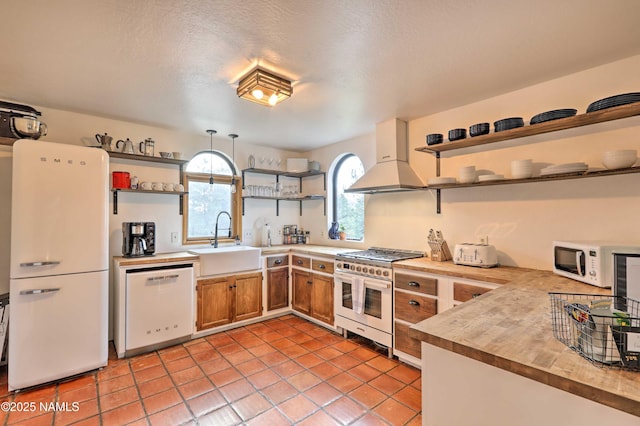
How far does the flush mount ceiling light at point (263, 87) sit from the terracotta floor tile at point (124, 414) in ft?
8.26

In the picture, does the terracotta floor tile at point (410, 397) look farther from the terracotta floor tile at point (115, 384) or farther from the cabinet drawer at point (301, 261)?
the terracotta floor tile at point (115, 384)

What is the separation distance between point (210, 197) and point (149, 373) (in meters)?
2.26

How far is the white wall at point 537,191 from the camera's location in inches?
84.3

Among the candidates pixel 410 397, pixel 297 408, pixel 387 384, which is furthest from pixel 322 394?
pixel 410 397

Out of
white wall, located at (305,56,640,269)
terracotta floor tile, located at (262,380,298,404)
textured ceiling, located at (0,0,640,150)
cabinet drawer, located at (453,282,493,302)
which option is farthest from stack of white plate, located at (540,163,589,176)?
terracotta floor tile, located at (262,380,298,404)

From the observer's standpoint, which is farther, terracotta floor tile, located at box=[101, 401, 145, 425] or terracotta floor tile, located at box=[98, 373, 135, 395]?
terracotta floor tile, located at box=[98, 373, 135, 395]

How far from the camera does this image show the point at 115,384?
8.07 feet

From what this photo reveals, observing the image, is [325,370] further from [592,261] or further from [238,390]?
[592,261]

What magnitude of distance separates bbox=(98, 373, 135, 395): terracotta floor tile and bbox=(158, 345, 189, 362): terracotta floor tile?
1.24ft

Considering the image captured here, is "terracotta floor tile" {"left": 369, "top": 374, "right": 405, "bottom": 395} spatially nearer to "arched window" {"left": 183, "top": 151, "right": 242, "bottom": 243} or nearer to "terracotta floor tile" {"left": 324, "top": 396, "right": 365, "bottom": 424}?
"terracotta floor tile" {"left": 324, "top": 396, "right": 365, "bottom": 424}

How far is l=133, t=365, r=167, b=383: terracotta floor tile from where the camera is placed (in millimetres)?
2553

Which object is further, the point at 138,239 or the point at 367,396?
the point at 138,239

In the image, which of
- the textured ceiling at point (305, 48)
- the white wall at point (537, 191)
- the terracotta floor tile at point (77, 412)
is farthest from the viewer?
the white wall at point (537, 191)

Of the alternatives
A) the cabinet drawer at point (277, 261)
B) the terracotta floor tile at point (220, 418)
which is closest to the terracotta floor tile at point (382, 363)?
the terracotta floor tile at point (220, 418)
